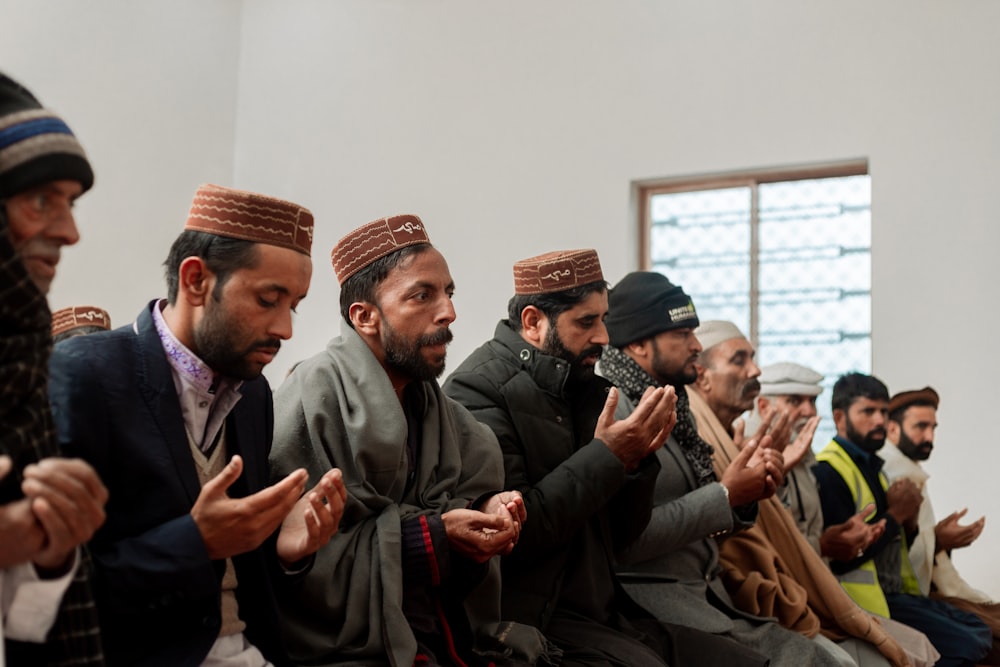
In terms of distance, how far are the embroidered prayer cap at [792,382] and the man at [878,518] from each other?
0.46ft

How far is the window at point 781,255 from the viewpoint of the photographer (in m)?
7.71

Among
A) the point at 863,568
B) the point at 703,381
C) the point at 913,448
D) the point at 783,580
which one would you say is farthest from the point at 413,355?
the point at 913,448

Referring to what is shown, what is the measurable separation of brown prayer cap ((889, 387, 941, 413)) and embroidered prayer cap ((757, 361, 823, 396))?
3.16ft

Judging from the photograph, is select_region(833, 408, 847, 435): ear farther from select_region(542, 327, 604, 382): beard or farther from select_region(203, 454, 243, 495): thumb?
select_region(203, 454, 243, 495): thumb

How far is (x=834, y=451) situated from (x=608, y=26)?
416 centimetres

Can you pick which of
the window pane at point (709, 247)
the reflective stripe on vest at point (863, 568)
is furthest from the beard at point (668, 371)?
the window pane at point (709, 247)

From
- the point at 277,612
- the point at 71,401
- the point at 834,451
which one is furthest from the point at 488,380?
the point at 834,451

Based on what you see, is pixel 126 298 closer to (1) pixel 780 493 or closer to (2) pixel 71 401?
(1) pixel 780 493

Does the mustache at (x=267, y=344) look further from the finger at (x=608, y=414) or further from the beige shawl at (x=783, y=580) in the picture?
the beige shawl at (x=783, y=580)

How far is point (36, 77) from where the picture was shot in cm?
759

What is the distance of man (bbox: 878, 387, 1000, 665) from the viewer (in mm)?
5926

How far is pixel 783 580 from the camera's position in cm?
420

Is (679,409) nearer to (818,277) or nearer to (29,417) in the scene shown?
(29,417)

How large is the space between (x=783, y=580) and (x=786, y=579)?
12 mm
